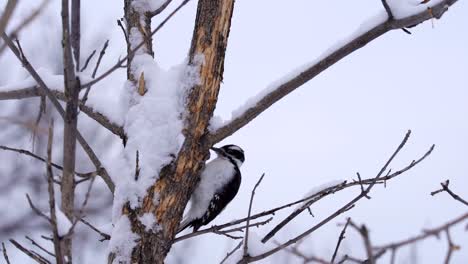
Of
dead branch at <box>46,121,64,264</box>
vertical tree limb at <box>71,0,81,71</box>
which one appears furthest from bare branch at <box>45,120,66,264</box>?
vertical tree limb at <box>71,0,81,71</box>

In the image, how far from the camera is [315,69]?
7.23 ft

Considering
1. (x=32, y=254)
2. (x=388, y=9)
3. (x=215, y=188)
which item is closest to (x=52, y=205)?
(x=32, y=254)

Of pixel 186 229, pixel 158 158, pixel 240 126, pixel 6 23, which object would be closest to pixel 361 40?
pixel 240 126

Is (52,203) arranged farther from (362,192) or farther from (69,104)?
(362,192)

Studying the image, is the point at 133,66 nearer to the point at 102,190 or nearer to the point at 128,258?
the point at 128,258

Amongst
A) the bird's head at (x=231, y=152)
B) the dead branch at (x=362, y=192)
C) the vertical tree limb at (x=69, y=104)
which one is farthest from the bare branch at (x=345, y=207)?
the bird's head at (x=231, y=152)

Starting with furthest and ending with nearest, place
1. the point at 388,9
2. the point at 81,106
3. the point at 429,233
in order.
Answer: the point at 81,106 < the point at 388,9 < the point at 429,233

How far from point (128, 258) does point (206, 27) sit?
0.99 metres

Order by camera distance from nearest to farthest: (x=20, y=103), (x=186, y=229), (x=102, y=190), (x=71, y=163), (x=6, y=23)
Result: (x=6, y=23) → (x=71, y=163) → (x=186, y=229) → (x=20, y=103) → (x=102, y=190)

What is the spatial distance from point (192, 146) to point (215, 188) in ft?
3.56


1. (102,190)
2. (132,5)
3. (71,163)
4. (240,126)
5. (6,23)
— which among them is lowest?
(6,23)

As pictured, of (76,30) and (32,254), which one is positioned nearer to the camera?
(76,30)

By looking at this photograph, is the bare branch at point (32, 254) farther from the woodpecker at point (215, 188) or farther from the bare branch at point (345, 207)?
the woodpecker at point (215, 188)

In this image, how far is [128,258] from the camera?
210cm
